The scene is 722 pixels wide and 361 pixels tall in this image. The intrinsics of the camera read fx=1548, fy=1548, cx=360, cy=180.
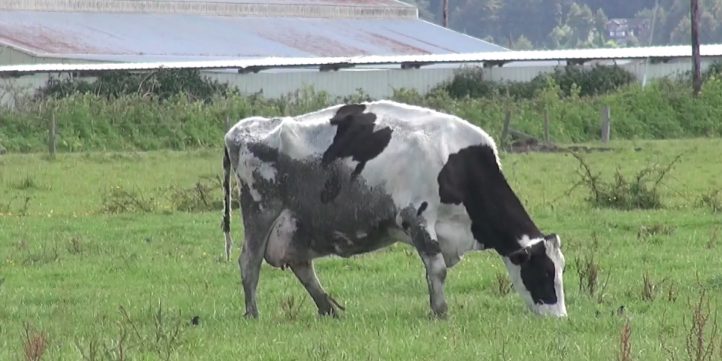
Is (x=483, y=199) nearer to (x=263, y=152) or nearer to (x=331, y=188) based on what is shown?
(x=331, y=188)

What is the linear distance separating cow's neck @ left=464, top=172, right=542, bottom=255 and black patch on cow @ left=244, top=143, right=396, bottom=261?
534 millimetres

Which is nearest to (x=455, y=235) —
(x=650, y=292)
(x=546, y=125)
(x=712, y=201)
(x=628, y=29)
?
(x=650, y=292)

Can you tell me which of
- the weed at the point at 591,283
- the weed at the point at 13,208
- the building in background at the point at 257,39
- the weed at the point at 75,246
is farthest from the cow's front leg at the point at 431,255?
the building in background at the point at 257,39

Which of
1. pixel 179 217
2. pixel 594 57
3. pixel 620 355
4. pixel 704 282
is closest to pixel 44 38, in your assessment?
pixel 594 57

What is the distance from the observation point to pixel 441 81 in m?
47.9

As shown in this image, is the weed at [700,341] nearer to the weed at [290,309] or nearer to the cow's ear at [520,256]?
the cow's ear at [520,256]

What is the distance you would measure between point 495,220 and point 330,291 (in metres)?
2.24

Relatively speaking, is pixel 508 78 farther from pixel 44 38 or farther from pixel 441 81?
pixel 44 38

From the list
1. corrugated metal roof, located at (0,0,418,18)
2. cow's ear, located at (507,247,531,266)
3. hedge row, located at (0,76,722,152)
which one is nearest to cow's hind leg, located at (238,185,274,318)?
cow's ear, located at (507,247,531,266)

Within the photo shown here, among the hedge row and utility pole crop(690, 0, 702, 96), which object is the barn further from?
utility pole crop(690, 0, 702, 96)

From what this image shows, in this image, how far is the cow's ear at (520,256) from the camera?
9906mm

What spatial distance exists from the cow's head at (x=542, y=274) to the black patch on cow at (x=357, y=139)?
1132 millimetres

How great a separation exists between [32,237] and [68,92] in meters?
25.3

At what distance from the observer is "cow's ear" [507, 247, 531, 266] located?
9906 millimetres
